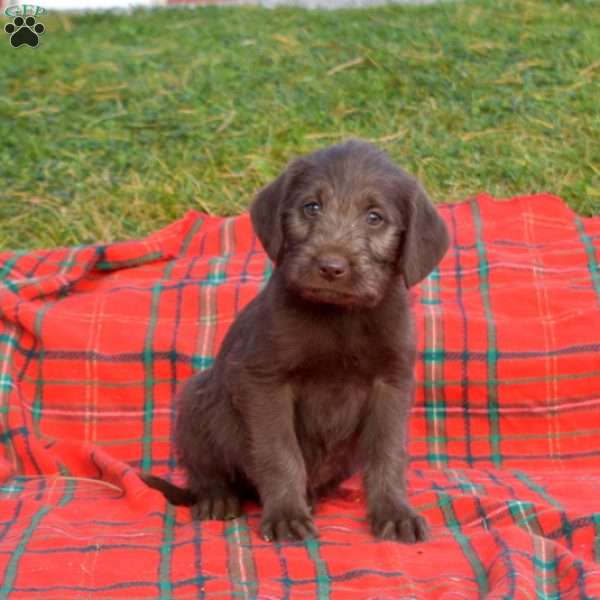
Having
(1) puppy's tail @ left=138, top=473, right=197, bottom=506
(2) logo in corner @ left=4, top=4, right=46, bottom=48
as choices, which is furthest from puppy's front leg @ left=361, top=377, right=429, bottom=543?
(2) logo in corner @ left=4, top=4, right=46, bottom=48

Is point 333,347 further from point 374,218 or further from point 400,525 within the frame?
point 400,525

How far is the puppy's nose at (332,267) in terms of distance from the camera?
13.9 feet

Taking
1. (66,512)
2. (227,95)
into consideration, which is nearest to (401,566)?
(66,512)

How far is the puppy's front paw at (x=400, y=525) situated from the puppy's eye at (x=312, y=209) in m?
1.19

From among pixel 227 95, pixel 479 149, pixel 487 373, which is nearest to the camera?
pixel 487 373

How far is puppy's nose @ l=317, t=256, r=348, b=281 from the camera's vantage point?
4.25m

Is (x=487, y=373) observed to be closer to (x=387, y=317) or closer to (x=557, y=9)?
(x=387, y=317)

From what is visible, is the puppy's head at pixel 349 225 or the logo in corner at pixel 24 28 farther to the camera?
the logo in corner at pixel 24 28

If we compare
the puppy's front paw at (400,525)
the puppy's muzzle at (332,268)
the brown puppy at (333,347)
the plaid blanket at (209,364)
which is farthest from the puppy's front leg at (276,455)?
the puppy's muzzle at (332,268)

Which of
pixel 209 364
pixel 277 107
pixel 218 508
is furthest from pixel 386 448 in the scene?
pixel 277 107

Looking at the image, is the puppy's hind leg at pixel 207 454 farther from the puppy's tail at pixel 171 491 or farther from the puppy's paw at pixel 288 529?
the puppy's paw at pixel 288 529

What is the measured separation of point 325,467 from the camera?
4875 mm

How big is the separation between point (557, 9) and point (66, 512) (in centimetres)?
689

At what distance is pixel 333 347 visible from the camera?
15.0ft
